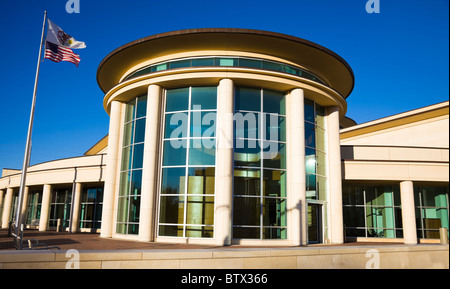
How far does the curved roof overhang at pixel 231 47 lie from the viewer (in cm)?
1898

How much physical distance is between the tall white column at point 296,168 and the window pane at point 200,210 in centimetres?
424

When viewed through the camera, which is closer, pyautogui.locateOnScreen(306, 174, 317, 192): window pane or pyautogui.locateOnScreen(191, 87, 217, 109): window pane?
pyautogui.locateOnScreen(191, 87, 217, 109): window pane

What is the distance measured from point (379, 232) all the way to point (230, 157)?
13.3m

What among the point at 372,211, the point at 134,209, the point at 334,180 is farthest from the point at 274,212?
the point at 372,211

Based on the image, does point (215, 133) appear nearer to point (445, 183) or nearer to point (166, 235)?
point (166, 235)

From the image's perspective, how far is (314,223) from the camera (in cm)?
2023

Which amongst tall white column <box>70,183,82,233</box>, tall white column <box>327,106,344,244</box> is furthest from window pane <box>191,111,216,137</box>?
tall white column <box>70,183,82,233</box>

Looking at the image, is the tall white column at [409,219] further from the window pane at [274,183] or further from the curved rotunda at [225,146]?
Result: the window pane at [274,183]

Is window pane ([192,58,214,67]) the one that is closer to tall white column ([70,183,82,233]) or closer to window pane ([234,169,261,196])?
window pane ([234,169,261,196])

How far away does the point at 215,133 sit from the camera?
18.7 meters

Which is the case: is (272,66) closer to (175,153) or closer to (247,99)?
(247,99)

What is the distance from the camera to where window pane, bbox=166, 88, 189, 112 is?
19625 millimetres

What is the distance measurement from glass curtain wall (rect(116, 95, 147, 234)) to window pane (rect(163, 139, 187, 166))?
1898mm

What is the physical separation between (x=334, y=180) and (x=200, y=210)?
338 inches
